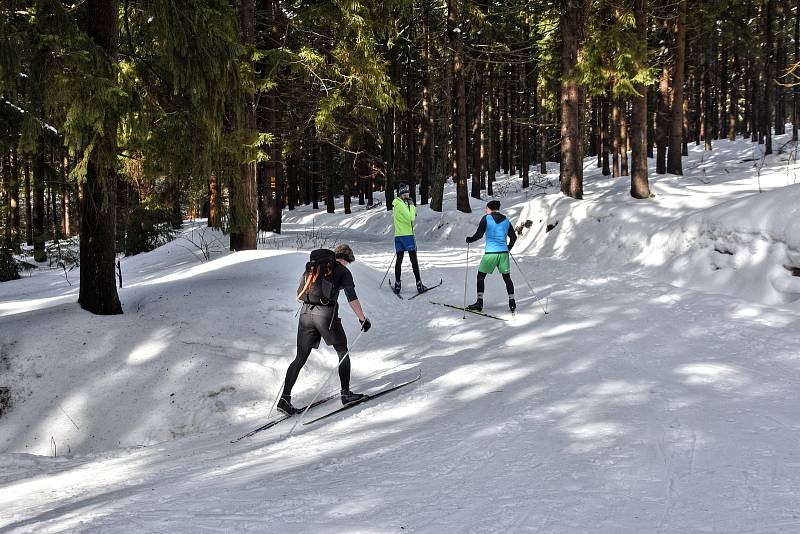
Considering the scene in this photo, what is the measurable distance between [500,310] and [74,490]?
714 centimetres

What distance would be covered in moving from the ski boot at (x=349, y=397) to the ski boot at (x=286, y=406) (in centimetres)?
58

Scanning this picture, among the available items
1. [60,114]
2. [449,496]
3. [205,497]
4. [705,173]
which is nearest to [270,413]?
[205,497]

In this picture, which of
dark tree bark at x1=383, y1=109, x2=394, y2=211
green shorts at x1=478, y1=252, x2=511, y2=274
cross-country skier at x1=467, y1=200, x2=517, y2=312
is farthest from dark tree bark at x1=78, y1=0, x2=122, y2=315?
dark tree bark at x1=383, y1=109, x2=394, y2=211

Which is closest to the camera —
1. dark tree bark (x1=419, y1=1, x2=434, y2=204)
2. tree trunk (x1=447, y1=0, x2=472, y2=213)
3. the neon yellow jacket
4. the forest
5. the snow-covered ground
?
the snow-covered ground

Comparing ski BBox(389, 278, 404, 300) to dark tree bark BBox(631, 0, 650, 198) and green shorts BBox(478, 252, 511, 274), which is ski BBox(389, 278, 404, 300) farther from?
dark tree bark BBox(631, 0, 650, 198)

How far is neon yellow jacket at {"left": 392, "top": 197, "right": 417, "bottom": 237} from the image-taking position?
1152 centimetres

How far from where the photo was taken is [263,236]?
60.6 ft

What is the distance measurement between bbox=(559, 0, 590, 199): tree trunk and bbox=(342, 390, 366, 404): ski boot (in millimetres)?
14922

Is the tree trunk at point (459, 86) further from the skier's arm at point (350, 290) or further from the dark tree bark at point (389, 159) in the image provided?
the skier's arm at point (350, 290)

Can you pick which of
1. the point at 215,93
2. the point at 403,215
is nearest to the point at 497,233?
the point at 403,215

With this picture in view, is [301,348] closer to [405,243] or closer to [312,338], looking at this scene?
[312,338]

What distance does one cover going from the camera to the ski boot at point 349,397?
6109 mm

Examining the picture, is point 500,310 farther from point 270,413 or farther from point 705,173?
point 705,173

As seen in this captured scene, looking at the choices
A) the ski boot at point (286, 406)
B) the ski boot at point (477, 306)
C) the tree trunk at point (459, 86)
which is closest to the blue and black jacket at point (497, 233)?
the ski boot at point (477, 306)
